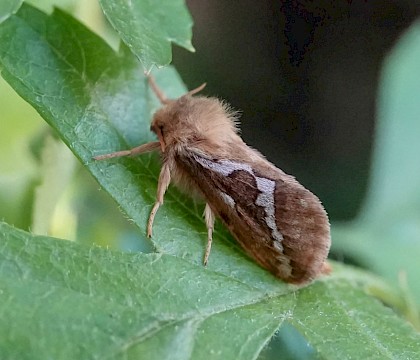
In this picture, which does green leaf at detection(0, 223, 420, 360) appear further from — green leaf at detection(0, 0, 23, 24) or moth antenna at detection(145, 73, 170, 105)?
moth antenna at detection(145, 73, 170, 105)

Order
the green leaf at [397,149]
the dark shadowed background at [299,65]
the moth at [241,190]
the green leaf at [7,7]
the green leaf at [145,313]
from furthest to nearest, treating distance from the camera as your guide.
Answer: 1. the dark shadowed background at [299,65]
2. the green leaf at [397,149]
3. the moth at [241,190]
4. the green leaf at [7,7]
5. the green leaf at [145,313]

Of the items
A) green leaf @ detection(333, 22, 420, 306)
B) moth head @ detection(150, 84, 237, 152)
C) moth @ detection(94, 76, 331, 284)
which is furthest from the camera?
green leaf @ detection(333, 22, 420, 306)

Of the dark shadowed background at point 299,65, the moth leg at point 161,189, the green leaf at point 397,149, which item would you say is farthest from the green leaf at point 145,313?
the dark shadowed background at point 299,65

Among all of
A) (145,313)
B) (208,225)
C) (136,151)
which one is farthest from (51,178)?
(145,313)

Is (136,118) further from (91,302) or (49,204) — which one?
(91,302)

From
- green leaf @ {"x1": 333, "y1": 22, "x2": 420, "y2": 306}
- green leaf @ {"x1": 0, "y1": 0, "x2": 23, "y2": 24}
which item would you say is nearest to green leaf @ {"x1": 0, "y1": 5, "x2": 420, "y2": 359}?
green leaf @ {"x1": 0, "y1": 0, "x2": 23, "y2": 24}

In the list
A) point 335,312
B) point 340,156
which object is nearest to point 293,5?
point 340,156

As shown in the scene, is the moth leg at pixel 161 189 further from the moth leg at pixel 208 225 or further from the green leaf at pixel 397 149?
the green leaf at pixel 397 149
